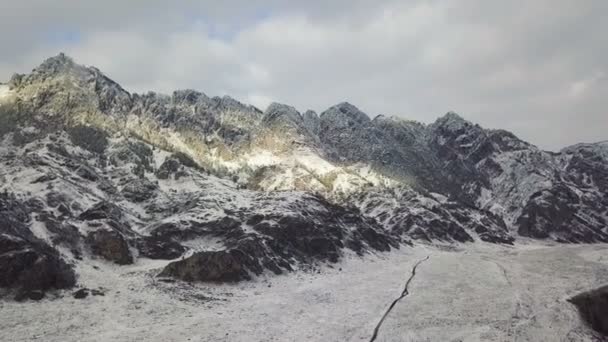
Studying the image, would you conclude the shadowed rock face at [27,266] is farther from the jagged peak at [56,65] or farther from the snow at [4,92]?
the jagged peak at [56,65]

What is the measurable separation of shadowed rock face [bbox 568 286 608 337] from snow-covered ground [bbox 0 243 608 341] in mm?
984

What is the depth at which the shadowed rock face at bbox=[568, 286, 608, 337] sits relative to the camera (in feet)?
117

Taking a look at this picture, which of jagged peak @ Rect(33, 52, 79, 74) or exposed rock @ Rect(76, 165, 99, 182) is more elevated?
jagged peak @ Rect(33, 52, 79, 74)

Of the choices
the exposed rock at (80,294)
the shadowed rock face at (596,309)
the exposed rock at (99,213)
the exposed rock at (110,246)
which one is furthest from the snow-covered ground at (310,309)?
the exposed rock at (99,213)

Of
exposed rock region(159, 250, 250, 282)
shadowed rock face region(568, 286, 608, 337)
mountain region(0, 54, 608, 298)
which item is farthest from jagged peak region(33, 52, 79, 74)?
shadowed rock face region(568, 286, 608, 337)

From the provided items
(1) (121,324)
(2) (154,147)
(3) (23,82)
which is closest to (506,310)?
(1) (121,324)

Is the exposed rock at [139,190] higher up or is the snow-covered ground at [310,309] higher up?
the exposed rock at [139,190]

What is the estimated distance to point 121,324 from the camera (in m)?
35.9

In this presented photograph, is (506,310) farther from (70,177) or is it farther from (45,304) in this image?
(70,177)

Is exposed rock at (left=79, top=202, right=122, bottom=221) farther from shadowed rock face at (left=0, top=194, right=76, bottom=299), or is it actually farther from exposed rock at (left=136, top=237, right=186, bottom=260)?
shadowed rock face at (left=0, top=194, right=76, bottom=299)

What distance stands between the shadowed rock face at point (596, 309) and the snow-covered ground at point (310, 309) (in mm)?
984

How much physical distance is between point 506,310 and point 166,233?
171 feet

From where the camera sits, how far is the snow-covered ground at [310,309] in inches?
1361

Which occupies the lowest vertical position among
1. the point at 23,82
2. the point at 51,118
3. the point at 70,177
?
the point at 70,177
